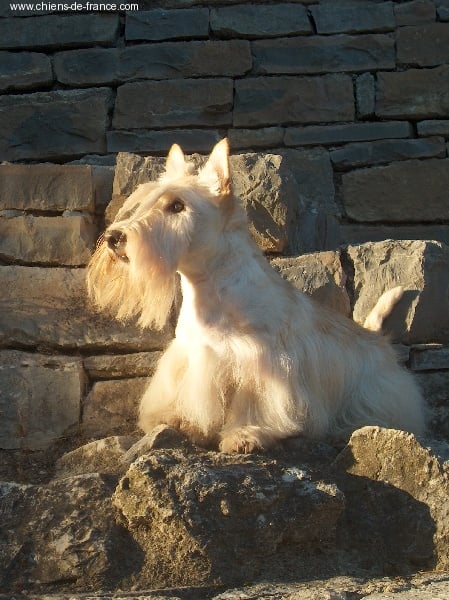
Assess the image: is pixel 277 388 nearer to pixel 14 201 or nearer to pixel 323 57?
pixel 14 201

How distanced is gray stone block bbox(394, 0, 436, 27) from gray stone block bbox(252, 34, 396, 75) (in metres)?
0.19

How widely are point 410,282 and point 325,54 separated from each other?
2.93 meters

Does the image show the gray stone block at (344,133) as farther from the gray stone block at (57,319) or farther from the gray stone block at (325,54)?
the gray stone block at (57,319)

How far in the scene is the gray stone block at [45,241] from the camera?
17.9 ft

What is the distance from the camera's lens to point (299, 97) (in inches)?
300

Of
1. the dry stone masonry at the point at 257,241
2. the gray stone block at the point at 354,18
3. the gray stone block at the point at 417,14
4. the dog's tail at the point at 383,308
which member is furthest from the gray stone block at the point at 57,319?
the gray stone block at the point at 417,14

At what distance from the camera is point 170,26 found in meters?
7.73

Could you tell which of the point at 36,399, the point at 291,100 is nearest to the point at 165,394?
the point at 36,399

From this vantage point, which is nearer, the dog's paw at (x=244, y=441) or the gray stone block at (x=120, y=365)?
the dog's paw at (x=244, y=441)

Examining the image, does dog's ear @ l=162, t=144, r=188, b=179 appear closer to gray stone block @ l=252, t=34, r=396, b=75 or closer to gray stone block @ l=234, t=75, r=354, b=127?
gray stone block @ l=234, t=75, r=354, b=127

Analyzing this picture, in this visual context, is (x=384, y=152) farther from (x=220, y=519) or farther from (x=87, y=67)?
(x=220, y=519)

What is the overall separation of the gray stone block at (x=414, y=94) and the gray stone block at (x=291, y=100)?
28 cm

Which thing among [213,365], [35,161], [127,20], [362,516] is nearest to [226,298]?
[213,365]

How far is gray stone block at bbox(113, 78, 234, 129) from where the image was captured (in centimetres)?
758
